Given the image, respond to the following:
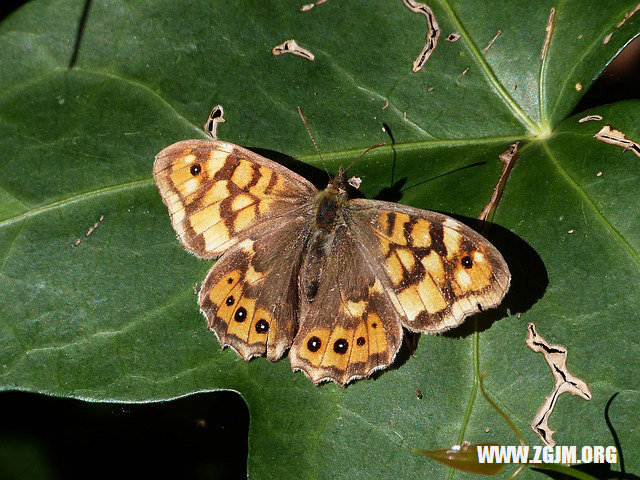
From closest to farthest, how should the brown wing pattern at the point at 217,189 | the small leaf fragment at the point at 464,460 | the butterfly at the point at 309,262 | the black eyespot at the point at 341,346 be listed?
the small leaf fragment at the point at 464,460 → the butterfly at the point at 309,262 → the black eyespot at the point at 341,346 → the brown wing pattern at the point at 217,189

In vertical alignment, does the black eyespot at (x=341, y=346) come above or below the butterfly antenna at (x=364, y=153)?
below

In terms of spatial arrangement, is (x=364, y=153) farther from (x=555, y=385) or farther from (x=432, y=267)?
(x=555, y=385)

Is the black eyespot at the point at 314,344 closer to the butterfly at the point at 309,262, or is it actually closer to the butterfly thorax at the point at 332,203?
the butterfly at the point at 309,262

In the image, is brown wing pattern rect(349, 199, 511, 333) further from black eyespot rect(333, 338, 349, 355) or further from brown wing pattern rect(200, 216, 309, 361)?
brown wing pattern rect(200, 216, 309, 361)

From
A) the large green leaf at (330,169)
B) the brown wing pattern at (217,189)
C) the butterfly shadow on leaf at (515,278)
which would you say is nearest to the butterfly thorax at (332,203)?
the brown wing pattern at (217,189)

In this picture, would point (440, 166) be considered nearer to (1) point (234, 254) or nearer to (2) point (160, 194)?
(1) point (234, 254)
